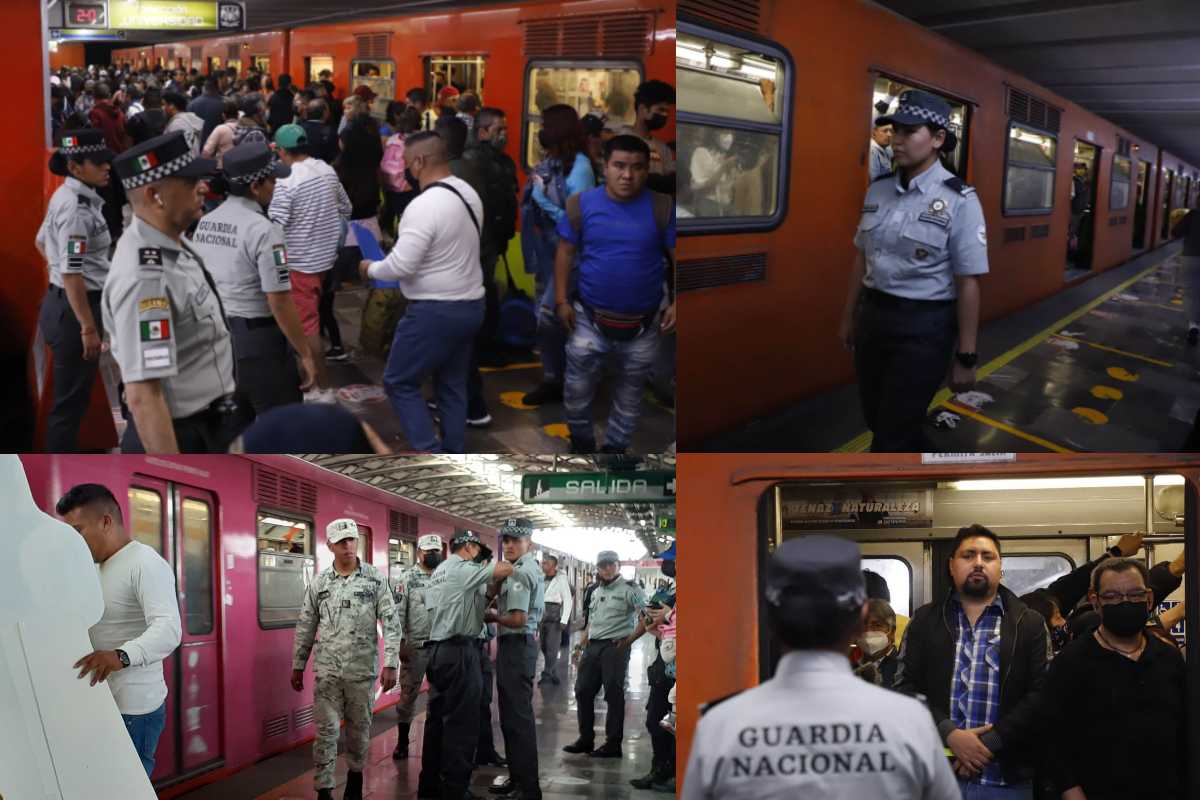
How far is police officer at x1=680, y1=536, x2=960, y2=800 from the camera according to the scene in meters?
1.77

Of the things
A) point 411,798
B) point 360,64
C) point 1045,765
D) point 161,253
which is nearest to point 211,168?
point 161,253

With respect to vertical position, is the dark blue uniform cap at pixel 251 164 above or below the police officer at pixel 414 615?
above

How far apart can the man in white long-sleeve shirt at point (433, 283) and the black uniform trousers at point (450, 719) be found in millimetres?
1033

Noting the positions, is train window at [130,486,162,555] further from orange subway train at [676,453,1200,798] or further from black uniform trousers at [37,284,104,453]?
orange subway train at [676,453,1200,798]

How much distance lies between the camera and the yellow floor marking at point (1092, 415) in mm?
2992

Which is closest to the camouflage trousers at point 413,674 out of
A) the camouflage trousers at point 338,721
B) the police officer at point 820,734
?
the camouflage trousers at point 338,721

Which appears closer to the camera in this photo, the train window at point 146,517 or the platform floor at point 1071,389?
the platform floor at point 1071,389

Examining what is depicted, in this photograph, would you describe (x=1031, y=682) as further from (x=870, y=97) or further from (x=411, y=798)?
(x=411, y=798)

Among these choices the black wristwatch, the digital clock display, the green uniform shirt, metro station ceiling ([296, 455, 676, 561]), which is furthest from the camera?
the green uniform shirt

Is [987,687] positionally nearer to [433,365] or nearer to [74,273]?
[433,365]

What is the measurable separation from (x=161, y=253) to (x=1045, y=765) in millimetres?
2888

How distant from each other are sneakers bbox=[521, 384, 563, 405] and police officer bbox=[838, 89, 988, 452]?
968 millimetres

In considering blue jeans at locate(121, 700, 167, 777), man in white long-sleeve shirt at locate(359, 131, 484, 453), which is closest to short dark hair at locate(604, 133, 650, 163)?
man in white long-sleeve shirt at locate(359, 131, 484, 453)

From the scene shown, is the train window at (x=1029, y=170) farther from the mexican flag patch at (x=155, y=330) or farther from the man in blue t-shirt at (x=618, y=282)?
the mexican flag patch at (x=155, y=330)
